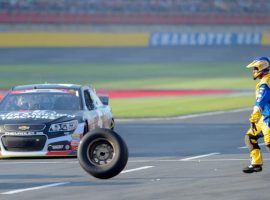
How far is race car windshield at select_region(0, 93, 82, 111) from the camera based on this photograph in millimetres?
16734

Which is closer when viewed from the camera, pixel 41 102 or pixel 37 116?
pixel 37 116

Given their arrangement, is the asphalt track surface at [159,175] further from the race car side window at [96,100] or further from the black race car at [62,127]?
the race car side window at [96,100]

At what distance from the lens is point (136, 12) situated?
2542 inches

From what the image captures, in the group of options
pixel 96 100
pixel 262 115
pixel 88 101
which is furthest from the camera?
pixel 96 100

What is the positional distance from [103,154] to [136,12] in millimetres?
51623

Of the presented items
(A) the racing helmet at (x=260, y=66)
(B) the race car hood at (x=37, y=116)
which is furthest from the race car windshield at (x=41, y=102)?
(A) the racing helmet at (x=260, y=66)

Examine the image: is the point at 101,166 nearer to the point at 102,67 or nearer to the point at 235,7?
the point at 102,67

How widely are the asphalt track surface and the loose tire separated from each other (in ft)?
0.49

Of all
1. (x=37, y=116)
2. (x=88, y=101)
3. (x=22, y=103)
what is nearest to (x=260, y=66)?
(x=37, y=116)

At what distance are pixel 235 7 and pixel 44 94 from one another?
51.9 meters

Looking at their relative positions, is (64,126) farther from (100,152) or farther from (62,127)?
(100,152)

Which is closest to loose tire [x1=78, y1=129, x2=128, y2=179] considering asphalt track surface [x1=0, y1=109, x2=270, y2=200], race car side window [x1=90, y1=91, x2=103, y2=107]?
asphalt track surface [x1=0, y1=109, x2=270, y2=200]

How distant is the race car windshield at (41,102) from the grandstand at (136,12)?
42554mm

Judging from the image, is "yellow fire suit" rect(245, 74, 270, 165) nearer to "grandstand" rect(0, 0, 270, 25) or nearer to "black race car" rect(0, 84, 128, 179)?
"black race car" rect(0, 84, 128, 179)
